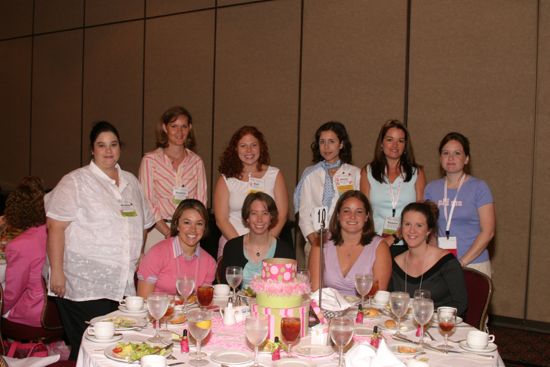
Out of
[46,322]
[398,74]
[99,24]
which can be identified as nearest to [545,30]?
[398,74]

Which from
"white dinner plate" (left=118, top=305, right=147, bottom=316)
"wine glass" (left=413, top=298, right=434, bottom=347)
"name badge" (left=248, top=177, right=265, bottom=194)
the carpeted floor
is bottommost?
the carpeted floor

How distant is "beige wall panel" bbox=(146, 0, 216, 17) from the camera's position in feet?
24.2

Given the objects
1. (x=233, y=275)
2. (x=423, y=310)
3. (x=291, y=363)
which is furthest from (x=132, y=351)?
(x=423, y=310)

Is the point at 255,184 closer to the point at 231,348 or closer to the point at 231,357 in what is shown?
the point at 231,348

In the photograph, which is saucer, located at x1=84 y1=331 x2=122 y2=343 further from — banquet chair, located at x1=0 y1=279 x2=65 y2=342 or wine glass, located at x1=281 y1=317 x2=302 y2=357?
banquet chair, located at x1=0 y1=279 x2=65 y2=342

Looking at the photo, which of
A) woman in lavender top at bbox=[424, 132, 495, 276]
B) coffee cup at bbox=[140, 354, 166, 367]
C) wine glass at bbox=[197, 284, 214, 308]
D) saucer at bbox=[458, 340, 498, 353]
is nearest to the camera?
coffee cup at bbox=[140, 354, 166, 367]

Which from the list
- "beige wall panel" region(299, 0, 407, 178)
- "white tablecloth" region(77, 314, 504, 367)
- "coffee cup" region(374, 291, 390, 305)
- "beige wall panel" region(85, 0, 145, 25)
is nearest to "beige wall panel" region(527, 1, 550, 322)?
"beige wall panel" region(299, 0, 407, 178)

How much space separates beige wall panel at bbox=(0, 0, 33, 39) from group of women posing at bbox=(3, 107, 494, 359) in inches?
255

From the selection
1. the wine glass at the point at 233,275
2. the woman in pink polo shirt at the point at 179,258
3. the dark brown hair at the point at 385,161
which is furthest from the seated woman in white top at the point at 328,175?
the wine glass at the point at 233,275

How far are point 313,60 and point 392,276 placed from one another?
3.66 m

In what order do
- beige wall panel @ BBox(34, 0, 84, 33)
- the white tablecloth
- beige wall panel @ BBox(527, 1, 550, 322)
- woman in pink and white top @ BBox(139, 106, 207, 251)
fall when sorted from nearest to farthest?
the white tablecloth < woman in pink and white top @ BBox(139, 106, 207, 251) < beige wall panel @ BBox(527, 1, 550, 322) < beige wall panel @ BBox(34, 0, 84, 33)

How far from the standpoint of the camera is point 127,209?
3623 millimetres

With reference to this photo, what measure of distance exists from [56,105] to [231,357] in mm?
7794

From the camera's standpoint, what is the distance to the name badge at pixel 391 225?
4223 millimetres
